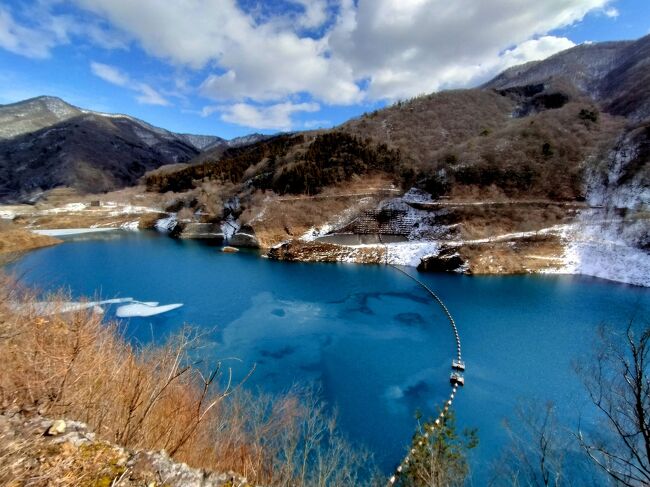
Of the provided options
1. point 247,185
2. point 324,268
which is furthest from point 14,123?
point 324,268

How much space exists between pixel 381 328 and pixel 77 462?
2037 centimetres

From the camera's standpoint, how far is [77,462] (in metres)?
3.67

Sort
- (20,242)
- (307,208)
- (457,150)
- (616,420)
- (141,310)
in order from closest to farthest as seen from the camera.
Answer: (616,420)
(141,310)
(20,242)
(307,208)
(457,150)

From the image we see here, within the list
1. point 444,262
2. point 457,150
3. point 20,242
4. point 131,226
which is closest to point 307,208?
point 444,262

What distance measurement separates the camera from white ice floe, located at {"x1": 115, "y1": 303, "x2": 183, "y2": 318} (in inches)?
906

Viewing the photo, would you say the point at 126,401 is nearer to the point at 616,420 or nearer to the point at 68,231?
the point at 616,420

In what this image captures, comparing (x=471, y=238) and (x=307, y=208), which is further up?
(x=307, y=208)

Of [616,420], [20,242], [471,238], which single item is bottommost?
[20,242]

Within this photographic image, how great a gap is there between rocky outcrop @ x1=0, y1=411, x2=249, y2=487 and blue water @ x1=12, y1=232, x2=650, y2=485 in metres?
9.84

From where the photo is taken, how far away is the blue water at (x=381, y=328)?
1477 cm

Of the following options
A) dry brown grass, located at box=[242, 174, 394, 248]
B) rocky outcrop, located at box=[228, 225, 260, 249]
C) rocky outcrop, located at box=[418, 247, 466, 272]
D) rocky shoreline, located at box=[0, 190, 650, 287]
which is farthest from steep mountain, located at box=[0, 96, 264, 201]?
rocky outcrop, located at box=[418, 247, 466, 272]

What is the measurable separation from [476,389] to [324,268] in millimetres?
24825

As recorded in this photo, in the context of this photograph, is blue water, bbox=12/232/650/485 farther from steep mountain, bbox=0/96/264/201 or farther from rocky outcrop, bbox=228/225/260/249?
steep mountain, bbox=0/96/264/201

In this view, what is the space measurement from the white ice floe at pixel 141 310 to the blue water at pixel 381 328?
109cm
